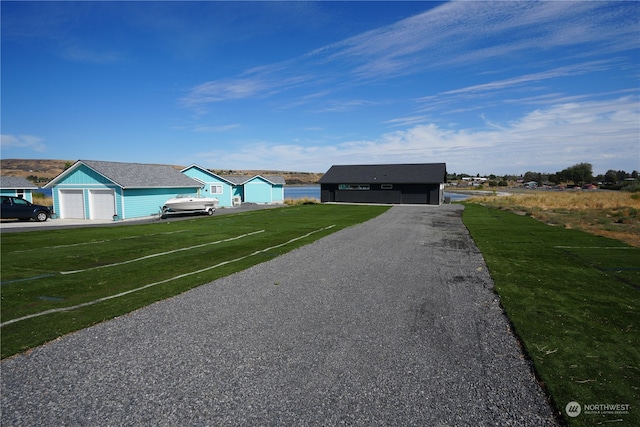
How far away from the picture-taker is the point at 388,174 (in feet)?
150

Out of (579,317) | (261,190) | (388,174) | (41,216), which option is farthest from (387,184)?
(579,317)

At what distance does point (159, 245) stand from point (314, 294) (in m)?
9.35

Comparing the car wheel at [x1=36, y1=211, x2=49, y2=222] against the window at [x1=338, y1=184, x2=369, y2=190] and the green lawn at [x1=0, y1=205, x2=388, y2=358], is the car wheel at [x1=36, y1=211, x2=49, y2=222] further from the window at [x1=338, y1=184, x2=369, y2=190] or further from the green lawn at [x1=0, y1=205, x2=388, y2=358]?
the window at [x1=338, y1=184, x2=369, y2=190]

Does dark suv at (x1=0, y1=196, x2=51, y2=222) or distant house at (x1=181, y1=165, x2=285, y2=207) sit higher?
distant house at (x1=181, y1=165, x2=285, y2=207)

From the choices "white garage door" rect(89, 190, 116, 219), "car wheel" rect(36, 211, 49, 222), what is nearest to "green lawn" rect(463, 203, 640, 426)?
"white garage door" rect(89, 190, 116, 219)

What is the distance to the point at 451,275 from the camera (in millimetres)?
9758

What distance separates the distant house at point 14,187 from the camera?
3322cm

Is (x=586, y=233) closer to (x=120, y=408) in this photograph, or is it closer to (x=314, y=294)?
(x=314, y=294)

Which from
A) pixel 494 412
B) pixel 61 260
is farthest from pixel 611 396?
pixel 61 260

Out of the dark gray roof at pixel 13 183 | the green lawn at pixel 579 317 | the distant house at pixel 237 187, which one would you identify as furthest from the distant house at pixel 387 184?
the dark gray roof at pixel 13 183

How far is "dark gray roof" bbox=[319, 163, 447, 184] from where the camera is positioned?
1688 inches

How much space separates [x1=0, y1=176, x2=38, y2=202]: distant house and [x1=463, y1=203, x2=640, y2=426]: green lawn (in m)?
40.7

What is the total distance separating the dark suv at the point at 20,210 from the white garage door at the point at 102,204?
2.77 metres

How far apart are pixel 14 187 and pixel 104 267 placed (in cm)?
3233
